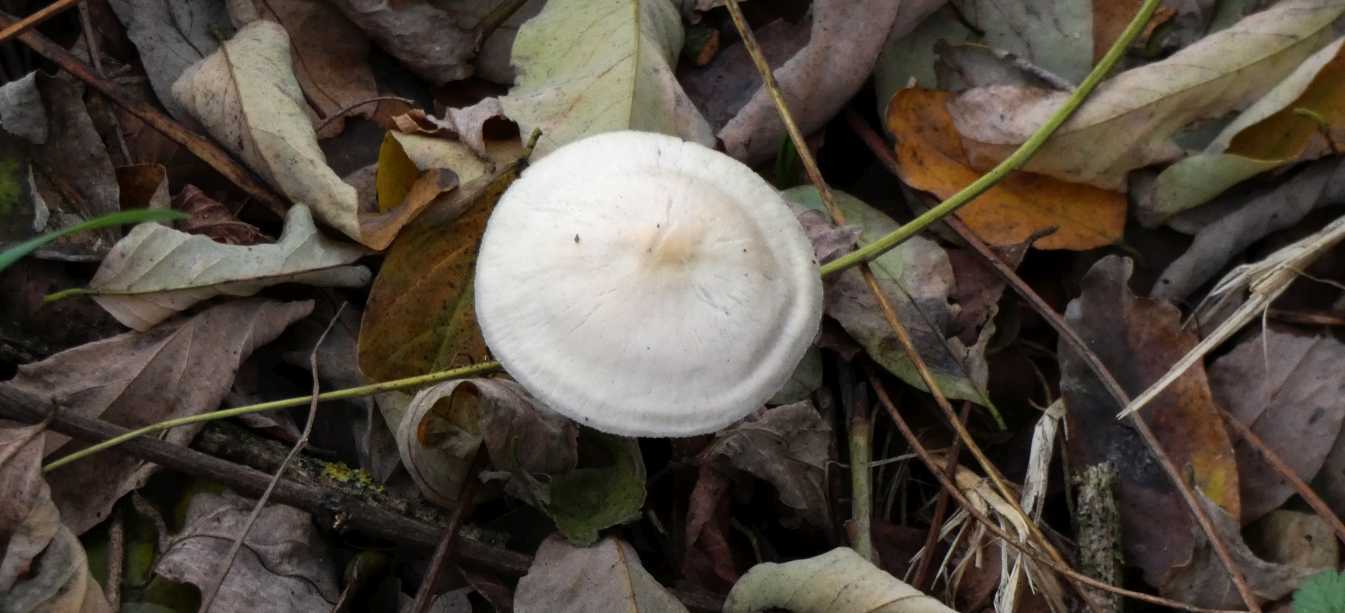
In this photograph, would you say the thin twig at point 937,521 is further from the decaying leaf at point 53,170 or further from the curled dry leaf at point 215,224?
the decaying leaf at point 53,170

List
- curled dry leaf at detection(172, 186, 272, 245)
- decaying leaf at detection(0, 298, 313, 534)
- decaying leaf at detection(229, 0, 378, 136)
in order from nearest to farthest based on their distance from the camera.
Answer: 1. decaying leaf at detection(0, 298, 313, 534)
2. curled dry leaf at detection(172, 186, 272, 245)
3. decaying leaf at detection(229, 0, 378, 136)

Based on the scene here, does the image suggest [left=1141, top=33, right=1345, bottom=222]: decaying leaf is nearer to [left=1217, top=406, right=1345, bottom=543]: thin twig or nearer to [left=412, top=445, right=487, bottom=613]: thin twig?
[left=1217, top=406, right=1345, bottom=543]: thin twig

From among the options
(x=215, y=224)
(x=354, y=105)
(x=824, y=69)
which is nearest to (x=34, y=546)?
(x=215, y=224)

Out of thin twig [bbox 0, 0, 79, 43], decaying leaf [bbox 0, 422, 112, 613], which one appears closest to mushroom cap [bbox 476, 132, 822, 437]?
decaying leaf [bbox 0, 422, 112, 613]

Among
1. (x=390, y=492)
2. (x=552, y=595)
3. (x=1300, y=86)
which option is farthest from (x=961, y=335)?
(x=390, y=492)

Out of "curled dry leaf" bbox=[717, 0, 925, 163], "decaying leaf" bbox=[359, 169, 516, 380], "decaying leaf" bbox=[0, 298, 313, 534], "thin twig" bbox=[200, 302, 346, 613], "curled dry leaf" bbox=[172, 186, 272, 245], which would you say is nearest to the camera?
"thin twig" bbox=[200, 302, 346, 613]

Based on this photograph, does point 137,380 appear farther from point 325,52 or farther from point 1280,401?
point 1280,401
